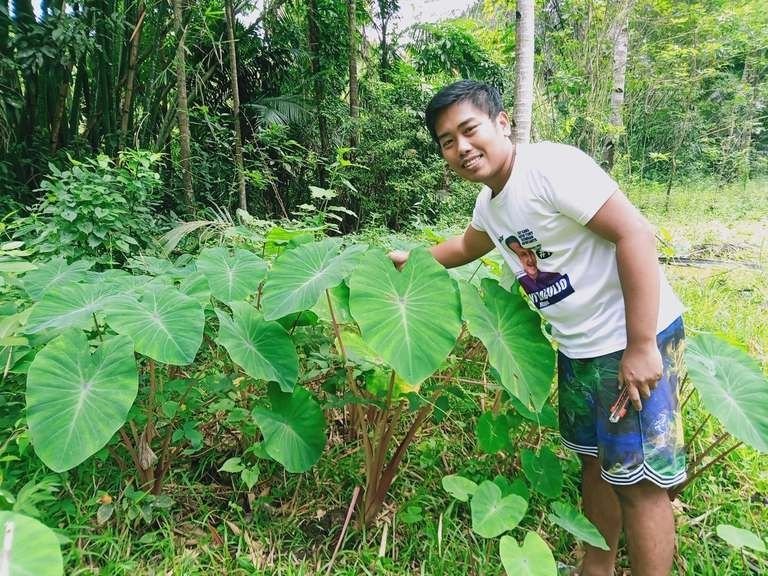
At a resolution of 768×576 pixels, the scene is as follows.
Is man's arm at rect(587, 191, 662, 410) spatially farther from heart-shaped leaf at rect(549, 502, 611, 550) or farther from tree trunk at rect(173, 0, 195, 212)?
tree trunk at rect(173, 0, 195, 212)

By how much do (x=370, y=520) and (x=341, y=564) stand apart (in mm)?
155

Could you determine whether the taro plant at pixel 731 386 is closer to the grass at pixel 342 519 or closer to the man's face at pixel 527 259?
the grass at pixel 342 519

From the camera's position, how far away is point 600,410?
43.8 inches

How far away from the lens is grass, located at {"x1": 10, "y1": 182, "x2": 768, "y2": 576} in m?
1.27

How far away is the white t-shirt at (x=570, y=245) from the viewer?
102cm

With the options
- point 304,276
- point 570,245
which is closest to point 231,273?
point 304,276

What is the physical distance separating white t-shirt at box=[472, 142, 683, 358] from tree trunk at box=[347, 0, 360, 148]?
5.09 meters

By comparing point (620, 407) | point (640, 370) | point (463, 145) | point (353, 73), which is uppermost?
point (353, 73)

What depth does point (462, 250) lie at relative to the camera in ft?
4.86

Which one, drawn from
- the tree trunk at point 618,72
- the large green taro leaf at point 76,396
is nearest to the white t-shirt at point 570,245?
the large green taro leaf at point 76,396

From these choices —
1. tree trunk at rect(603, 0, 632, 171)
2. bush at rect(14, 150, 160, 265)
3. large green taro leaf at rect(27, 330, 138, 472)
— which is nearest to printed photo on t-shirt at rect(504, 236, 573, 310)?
large green taro leaf at rect(27, 330, 138, 472)

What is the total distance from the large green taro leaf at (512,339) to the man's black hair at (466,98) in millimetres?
460

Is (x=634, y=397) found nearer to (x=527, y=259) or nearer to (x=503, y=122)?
(x=527, y=259)

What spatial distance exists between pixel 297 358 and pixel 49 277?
0.95 m
